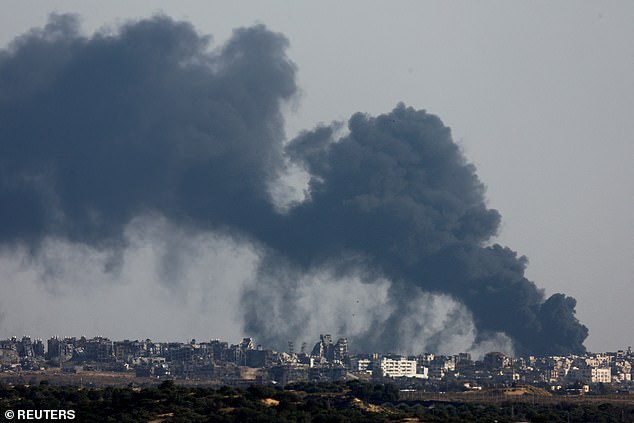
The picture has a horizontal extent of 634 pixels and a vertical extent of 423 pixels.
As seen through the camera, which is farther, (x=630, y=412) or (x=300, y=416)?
(x=630, y=412)

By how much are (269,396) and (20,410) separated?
18.7 meters

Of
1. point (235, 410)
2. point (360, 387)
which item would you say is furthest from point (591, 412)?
point (235, 410)

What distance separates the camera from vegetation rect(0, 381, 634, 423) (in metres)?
89.7

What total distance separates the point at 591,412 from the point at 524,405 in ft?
→ 32.5

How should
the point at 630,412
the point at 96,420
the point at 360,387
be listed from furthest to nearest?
1. the point at 360,387
2. the point at 630,412
3. the point at 96,420

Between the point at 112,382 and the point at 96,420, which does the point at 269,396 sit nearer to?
the point at 96,420

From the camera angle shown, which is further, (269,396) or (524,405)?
(524,405)

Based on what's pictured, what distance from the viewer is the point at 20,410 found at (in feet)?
313

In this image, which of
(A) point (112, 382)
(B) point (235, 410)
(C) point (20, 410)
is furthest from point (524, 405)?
(A) point (112, 382)

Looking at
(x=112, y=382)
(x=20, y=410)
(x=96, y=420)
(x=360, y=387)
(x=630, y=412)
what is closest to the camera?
(x=96, y=420)

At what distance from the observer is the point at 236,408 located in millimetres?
92250

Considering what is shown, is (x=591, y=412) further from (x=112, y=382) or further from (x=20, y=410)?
(x=112, y=382)

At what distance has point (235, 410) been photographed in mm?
90875

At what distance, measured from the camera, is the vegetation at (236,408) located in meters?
89.7
